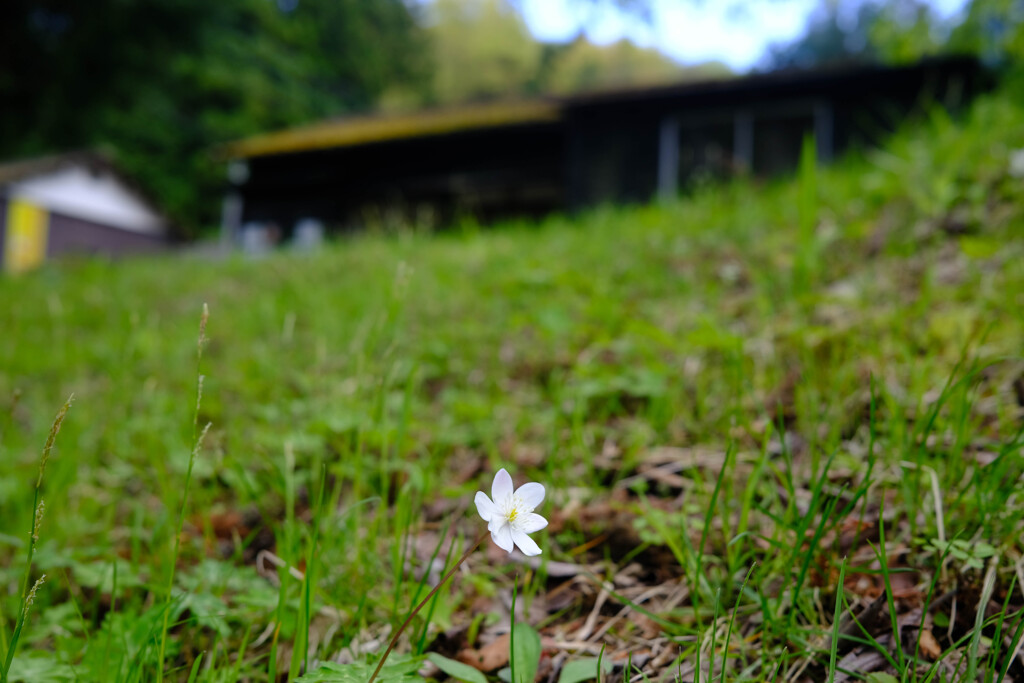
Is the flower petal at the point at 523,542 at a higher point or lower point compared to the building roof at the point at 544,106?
lower

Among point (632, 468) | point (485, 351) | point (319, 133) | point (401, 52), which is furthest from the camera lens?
point (401, 52)

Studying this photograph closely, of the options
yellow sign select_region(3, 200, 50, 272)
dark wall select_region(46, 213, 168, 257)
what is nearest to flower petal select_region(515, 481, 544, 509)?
dark wall select_region(46, 213, 168, 257)

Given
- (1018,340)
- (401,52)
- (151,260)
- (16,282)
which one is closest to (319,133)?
(151,260)

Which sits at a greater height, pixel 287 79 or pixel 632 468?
pixel 287 79

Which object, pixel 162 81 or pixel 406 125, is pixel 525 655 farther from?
pixel 162 81

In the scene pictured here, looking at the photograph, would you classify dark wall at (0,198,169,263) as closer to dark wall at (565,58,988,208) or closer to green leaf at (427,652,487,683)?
dark wall at (565,58,988,208)

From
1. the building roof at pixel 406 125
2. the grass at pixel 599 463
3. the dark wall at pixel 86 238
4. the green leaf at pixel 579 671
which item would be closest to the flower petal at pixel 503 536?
the grass at pixel 599 463

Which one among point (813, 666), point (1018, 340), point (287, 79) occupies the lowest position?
point (813, 666)

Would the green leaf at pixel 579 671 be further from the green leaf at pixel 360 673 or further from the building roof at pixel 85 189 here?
the building roof at pixel 85 189

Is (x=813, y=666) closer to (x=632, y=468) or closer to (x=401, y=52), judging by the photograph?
(x=632, y=468)
